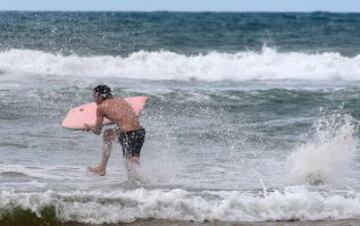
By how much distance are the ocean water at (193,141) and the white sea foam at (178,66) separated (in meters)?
0.07

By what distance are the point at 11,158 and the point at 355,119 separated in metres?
7.85

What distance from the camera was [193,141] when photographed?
12.7m

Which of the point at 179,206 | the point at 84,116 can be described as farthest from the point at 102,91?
the point at 179,206

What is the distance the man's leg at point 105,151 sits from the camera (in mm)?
9344

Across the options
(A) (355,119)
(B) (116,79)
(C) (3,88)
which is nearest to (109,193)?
(A) (355,119)

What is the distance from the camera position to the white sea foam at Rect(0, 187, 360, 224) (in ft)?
25.7

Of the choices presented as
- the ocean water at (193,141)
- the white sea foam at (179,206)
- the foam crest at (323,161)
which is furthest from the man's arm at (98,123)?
the foam crest at (323,161)

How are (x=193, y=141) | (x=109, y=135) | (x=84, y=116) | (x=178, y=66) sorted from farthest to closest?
(x=178, y=66)
(x=193, y=141)
(x=84, y=116)
(x=109, y=135)

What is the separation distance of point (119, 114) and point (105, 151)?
481 millimetres

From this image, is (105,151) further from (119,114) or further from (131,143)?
(119,114)

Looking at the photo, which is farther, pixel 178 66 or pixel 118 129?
pixel 178 66

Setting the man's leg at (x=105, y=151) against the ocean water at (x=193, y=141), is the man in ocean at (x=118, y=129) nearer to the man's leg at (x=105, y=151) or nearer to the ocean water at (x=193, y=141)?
the man's leg at (x=105, y=151)

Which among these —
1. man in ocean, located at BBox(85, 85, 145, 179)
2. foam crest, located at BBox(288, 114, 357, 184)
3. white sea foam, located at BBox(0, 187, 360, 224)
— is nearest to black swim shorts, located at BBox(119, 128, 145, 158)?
man in ocean, located at BBox(85, 85, 145, 179)

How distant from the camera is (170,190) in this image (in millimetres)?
8727
